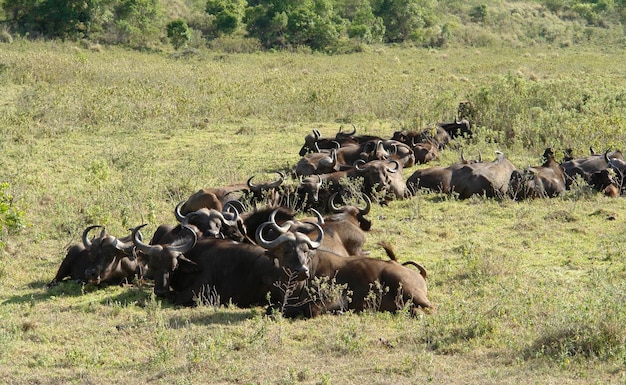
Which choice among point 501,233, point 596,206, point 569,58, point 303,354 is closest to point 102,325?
point 303,354

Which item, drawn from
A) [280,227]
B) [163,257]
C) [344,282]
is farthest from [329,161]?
[344,282]

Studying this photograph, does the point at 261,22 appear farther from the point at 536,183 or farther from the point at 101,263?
the point at 101,263

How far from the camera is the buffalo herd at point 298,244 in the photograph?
8.89 meters

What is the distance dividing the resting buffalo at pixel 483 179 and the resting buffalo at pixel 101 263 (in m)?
6.21

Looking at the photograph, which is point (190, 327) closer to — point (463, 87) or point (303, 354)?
point (303, 354)

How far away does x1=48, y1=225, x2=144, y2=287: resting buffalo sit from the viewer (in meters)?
10.0

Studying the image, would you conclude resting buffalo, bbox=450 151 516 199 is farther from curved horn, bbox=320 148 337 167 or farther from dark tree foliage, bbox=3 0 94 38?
dark tree foliage, bbox=3 0 94 38

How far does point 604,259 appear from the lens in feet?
35.7

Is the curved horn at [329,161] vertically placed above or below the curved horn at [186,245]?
below

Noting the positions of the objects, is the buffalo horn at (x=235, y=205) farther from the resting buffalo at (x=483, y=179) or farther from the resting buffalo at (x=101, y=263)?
the resting buffalo at (x=483, y=179)

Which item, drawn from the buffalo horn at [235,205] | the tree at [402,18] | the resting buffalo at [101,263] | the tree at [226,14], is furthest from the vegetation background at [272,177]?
the tree at [402,18]

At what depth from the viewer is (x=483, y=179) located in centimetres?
1426

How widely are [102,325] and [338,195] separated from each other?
6.34 metres

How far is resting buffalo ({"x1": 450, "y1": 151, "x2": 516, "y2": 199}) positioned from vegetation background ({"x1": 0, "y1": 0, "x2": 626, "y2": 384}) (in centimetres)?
27
